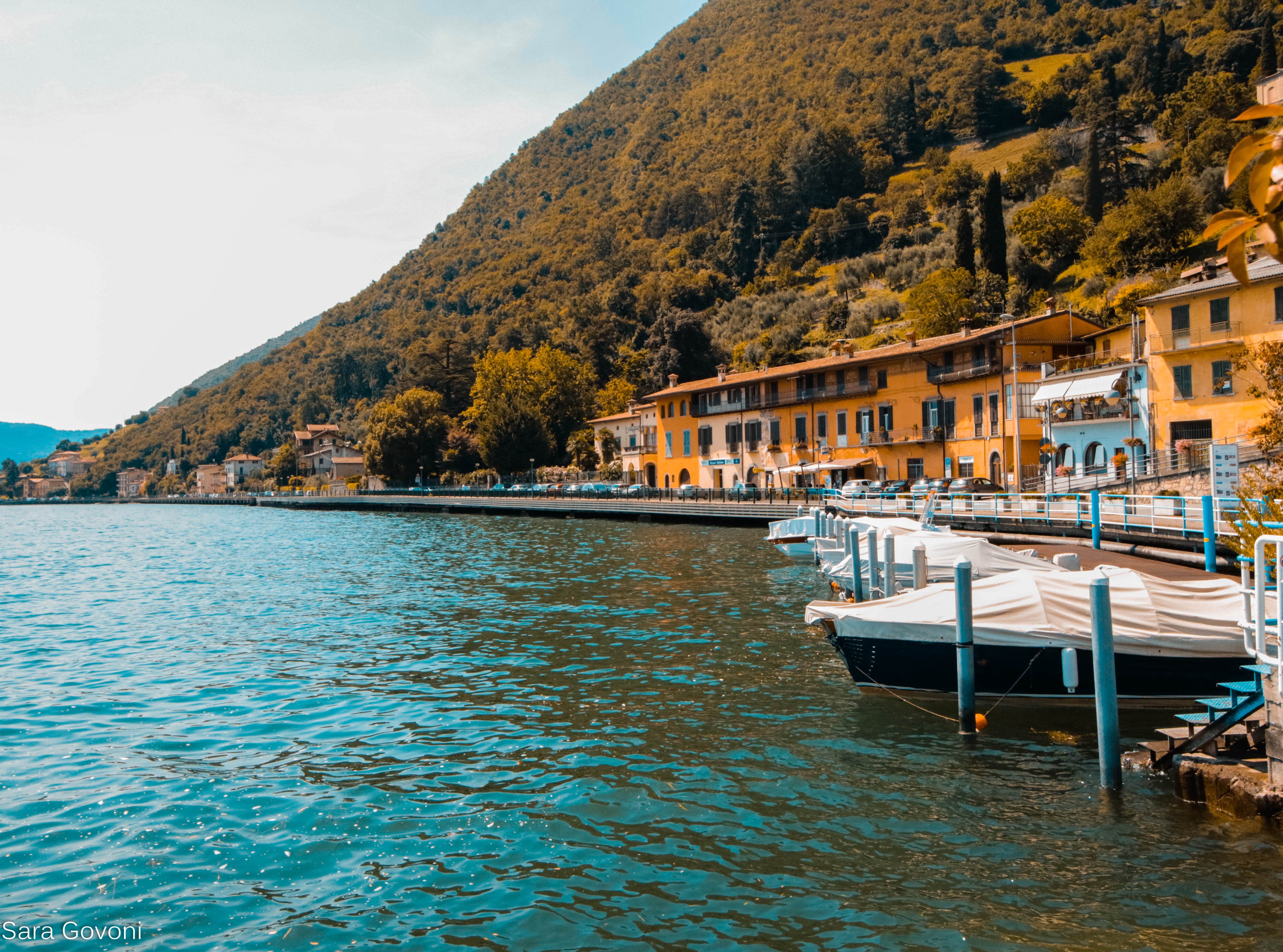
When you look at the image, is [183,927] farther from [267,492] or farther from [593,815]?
[267,492]

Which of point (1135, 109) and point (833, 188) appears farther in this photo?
point (833, 188)

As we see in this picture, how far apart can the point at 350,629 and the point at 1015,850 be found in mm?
18433

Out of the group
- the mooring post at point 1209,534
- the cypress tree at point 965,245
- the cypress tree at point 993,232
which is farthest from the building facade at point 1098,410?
the cypress tree at point 965,245

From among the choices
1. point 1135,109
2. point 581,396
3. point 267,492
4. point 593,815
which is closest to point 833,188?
point 1135,109

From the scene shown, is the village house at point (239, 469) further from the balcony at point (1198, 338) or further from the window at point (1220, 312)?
the window at point (1220, 312)

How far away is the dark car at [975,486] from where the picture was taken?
44.8 metres

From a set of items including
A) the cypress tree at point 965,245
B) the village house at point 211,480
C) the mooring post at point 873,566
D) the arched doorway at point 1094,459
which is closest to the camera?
the mooring post at point 873,566

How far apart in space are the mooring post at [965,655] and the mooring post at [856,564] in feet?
30.0

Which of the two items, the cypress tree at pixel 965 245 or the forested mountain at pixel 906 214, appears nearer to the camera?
the forested mountain at pixel 906 214

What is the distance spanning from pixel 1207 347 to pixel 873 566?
28416 mm

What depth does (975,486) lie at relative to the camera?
149 ft

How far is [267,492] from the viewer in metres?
159

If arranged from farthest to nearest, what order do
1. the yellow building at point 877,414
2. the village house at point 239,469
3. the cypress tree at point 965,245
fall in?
1. the village house at point 239,469
2. the cypress tree at point 965,245
3. the yellow building at point 877,414

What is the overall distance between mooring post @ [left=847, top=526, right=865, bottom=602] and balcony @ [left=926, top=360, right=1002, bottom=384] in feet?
106
